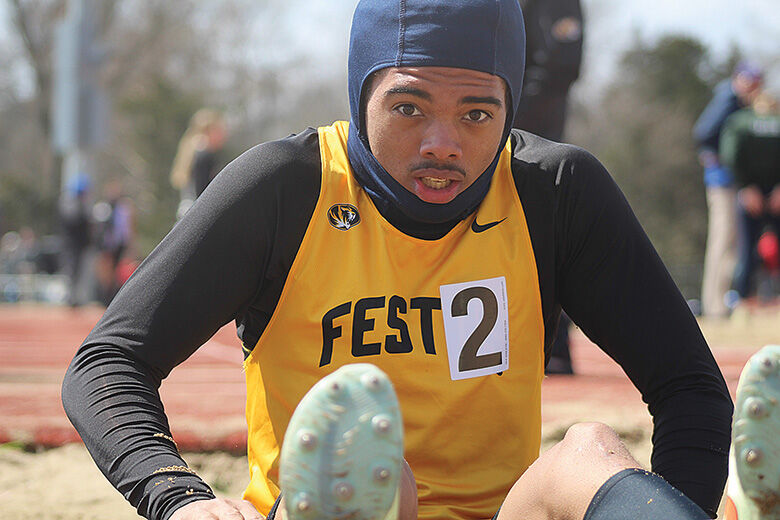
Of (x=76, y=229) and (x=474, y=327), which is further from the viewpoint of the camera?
(x=76, y=229)

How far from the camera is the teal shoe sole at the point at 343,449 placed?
126 centimetres

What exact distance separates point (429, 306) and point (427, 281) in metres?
0.05

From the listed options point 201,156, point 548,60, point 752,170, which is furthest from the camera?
point 201,156

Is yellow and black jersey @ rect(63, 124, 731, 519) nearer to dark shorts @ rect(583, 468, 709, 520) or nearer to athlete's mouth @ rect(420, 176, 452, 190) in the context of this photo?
athlete's mouth @ rect(420, 176, 452, 190)

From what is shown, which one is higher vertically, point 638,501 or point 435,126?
point 435,126

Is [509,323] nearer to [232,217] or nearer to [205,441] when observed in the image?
[232,217]

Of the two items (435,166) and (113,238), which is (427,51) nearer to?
(435,166)

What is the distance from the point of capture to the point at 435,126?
1.83m

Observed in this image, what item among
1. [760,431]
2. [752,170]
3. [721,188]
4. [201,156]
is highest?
[760,431]

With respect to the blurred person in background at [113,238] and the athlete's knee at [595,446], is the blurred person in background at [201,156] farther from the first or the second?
the athlete's knee at [595,446]

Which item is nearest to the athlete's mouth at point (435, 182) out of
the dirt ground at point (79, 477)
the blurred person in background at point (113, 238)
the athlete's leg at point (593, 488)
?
the athlete's leg at point (593, 488)

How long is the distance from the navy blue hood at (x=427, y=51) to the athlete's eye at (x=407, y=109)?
0.25 ft

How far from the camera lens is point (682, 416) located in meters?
1.94

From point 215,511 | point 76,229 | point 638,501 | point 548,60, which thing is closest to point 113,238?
point 76,229
